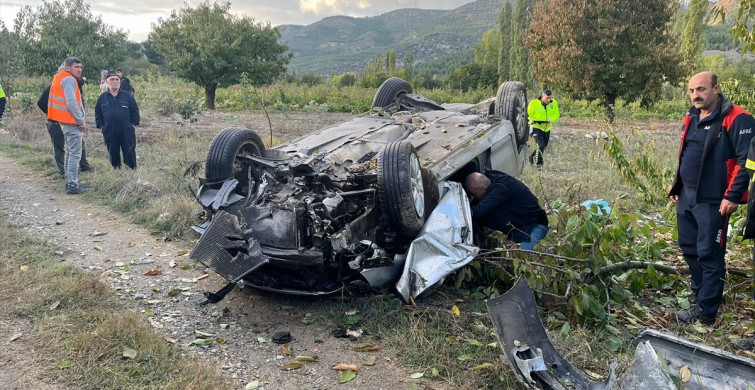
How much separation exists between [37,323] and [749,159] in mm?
4710

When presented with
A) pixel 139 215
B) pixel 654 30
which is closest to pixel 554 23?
pixel 654 30

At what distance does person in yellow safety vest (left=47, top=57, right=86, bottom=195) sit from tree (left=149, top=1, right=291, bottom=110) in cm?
1538

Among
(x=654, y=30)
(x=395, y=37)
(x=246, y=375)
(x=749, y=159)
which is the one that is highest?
(x=395, y=37)

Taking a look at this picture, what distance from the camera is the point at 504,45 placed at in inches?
1528

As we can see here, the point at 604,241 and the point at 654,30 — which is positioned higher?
the point at 654,30

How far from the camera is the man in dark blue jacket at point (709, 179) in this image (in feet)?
11.9

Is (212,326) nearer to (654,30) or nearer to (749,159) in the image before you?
(749,159)

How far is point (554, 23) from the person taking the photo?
19.5 metres

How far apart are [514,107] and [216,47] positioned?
18394 mm

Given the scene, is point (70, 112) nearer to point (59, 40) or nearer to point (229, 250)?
point (229, 250)

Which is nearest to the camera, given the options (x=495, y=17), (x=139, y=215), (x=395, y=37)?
(x=139, y=215)

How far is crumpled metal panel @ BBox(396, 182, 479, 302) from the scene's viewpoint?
4.20m

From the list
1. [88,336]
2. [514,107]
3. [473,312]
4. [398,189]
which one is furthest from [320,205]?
[514,107]

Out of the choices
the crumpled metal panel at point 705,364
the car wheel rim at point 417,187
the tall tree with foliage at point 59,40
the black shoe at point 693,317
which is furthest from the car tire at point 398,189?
the tall tree with foliage at point 59,40
